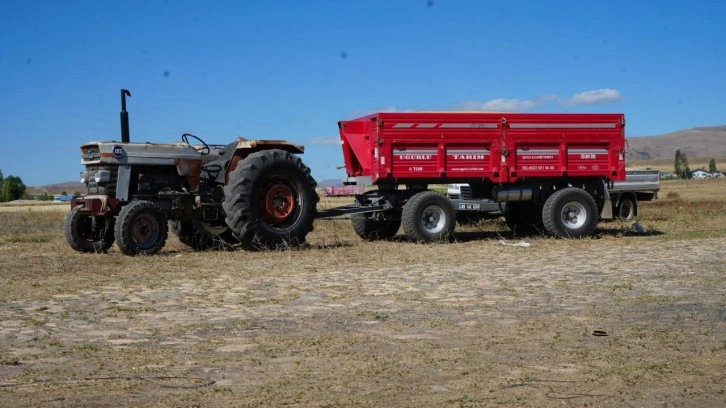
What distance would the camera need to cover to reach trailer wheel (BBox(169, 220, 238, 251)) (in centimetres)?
1450

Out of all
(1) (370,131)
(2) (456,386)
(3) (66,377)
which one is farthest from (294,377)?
(1) (370,131)

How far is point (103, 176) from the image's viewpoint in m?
13.4

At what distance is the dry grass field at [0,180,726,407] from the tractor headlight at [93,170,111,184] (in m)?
1.39

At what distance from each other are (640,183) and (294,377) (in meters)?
21.0

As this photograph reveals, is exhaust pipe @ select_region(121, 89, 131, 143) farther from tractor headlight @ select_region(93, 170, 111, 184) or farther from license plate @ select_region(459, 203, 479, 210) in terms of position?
license plate @ select_region(459, 203, 479, 210)

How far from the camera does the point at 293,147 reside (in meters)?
15.0

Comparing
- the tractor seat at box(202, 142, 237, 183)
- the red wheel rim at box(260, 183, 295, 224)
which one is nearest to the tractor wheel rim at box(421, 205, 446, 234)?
the red wheel rim at box(260, 183, 295, 224)

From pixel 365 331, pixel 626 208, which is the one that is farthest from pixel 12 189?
pixel 365 331

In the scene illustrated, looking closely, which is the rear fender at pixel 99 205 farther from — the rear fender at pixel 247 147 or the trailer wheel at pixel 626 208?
the trailer wheel at pixel 626 208

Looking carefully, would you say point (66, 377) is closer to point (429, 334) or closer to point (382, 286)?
point (429, 334)

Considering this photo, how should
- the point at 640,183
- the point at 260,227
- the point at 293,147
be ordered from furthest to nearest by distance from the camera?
1. the point at 640,183
2. the point at 293,147
3. the point at 260,227

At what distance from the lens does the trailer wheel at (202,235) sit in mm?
14500

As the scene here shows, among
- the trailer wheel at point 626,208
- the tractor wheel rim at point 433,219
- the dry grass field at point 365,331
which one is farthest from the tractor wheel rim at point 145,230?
the trailer wheel at point 626,208

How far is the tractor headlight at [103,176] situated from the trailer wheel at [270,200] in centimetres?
185
